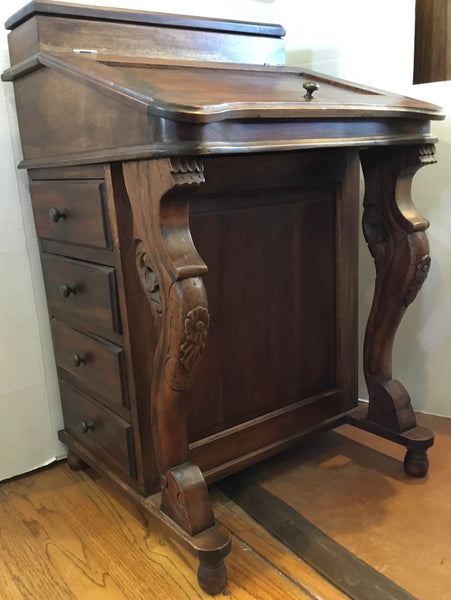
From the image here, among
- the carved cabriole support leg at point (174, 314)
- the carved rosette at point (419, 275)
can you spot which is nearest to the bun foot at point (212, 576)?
the carved cabriole support leg at point (174, 314)

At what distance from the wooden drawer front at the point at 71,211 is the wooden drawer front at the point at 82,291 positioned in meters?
0.06

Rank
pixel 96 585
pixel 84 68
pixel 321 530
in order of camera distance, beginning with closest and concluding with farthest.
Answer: pixel 84 68 < pixel 96 585 < pixel 321 530

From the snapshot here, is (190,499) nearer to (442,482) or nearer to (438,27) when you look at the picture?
(442,482)

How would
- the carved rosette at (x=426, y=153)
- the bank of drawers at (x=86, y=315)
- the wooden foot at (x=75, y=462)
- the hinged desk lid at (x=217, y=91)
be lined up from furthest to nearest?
the wooden foot at (x=75, y=462)
the carved rosette at (x=426, y=153)
the bank of drawers at (x=86, y=315)
the hinged desk lid at (x=217, y=91)

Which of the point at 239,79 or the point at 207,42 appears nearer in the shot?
the point at 239,79

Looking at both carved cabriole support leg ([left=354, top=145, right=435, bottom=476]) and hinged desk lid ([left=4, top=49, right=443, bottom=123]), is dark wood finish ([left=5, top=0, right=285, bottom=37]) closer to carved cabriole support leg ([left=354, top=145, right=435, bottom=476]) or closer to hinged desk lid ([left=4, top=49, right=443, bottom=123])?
hinged desk lid ([left=4, top=49, right=443, bottom=123])

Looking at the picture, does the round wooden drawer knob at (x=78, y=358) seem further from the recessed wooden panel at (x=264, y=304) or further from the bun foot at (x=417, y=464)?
the bun foot at (x=417, y=464)

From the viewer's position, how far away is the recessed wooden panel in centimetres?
136

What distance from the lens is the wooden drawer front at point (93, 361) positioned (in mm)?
1287

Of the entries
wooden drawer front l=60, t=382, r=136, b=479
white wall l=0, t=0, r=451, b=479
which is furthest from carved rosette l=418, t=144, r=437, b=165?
wooden drawer front l=60, t=382, r=136, b=479

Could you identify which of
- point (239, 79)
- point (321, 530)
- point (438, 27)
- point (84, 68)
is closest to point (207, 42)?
point (239, 79)

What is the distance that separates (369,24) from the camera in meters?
1.73

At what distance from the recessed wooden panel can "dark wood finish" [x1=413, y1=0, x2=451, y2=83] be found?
62cm

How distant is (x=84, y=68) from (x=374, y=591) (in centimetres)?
116
